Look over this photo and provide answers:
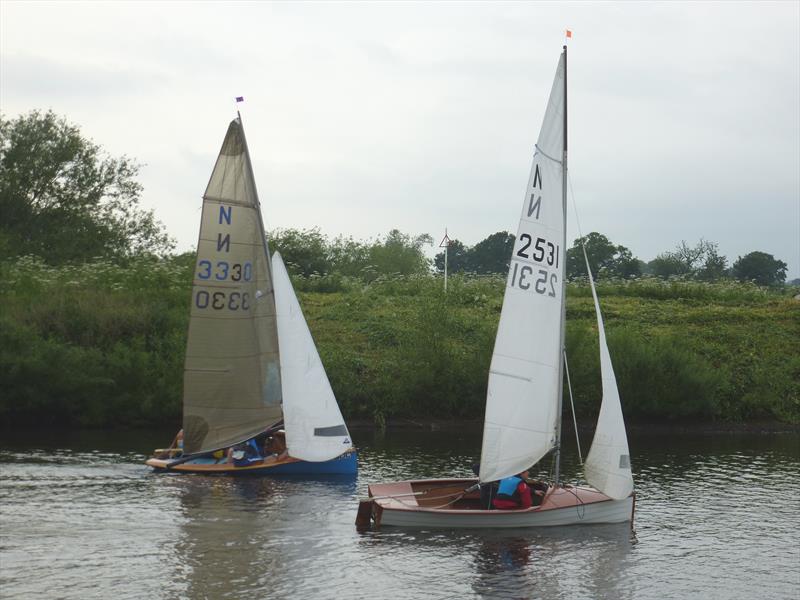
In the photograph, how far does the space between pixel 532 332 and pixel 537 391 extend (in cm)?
162

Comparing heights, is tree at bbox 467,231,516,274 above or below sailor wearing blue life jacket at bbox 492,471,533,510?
above

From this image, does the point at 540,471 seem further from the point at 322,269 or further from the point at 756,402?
the point at 322,269

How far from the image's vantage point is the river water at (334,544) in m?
25.6

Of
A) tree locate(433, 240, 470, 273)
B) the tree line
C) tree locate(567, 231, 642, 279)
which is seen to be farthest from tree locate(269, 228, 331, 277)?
tree locate(433, 240, 470, 273)

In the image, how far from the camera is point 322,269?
303 feet

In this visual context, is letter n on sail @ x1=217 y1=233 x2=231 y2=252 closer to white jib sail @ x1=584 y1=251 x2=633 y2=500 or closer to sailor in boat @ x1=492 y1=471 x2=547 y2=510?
sailor in boat @ x1=492 y1=471 x2=547 y2=510

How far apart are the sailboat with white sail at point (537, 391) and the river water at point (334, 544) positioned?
72 centimetres

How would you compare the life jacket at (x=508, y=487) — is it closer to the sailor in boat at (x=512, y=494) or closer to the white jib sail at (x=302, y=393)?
the sailor in boat at (x=512, y=494)

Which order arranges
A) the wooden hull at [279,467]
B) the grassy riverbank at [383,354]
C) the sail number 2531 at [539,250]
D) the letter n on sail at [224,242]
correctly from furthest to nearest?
the grassy riverbank at [383,354]
the wooden hull at [279,467]
the letter n on sail at [224,242]
the sail number 2531 at [539,250]

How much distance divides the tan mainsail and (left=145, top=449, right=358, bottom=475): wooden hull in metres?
0.83

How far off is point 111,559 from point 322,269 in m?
66.0

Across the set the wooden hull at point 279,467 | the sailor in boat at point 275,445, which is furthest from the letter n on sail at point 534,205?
the sailor in boat at point 275,445

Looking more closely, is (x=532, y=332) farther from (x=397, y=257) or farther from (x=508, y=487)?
(x=397, y=257)

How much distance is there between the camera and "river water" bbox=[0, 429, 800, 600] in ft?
83.9
